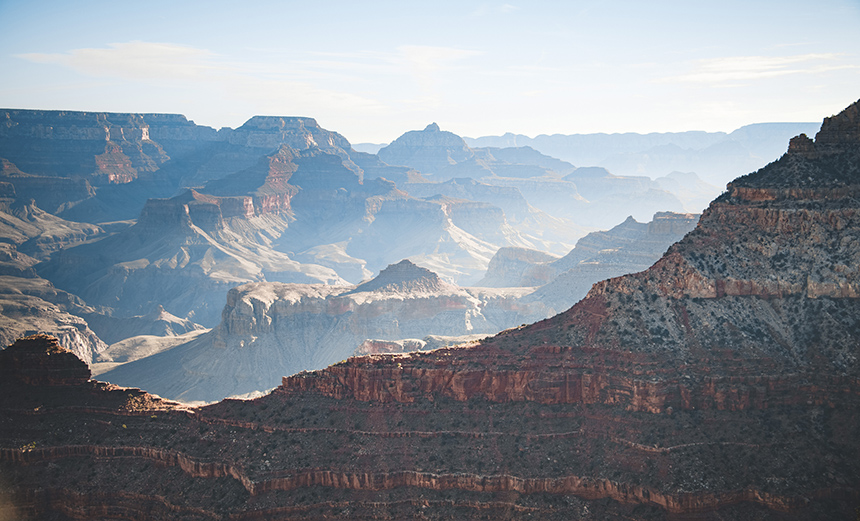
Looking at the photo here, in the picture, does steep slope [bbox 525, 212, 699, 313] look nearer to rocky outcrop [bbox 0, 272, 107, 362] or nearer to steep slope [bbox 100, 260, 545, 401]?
steep slope [bbox 100, 260, 545, 401]

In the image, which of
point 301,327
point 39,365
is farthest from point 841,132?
point 301,327

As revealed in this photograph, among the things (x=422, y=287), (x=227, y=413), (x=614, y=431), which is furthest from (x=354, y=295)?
(x=614, y=431)

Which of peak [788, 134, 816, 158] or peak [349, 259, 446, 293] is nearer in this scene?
peak [788, 134, 816, 158]

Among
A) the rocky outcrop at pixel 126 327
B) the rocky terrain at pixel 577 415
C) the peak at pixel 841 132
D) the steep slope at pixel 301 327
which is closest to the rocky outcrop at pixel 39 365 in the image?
the rocky terrain at pixel 577 415

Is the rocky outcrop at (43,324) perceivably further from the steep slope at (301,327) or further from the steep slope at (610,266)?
the steep slope at (610,266)

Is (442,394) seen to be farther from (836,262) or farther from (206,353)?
(206,353)

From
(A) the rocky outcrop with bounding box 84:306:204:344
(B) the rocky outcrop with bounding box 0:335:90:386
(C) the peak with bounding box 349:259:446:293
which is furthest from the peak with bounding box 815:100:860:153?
(A) the rocky outcrop with bounding box 84:306:204:344

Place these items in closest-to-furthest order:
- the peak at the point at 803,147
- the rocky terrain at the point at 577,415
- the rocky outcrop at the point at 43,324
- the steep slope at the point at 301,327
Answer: the rocky terrain at the point at 577,415, the peak at the point at 803,147, the steep slope at the point at 301,327, the rocky outcrop at the point at 43,324
